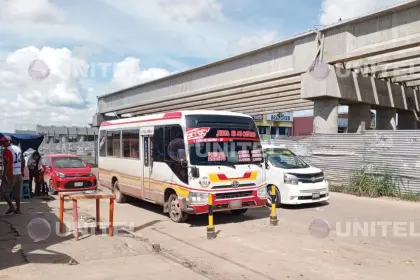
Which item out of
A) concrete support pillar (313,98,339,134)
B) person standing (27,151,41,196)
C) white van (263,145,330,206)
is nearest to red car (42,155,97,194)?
person standing (27,151,41,196)

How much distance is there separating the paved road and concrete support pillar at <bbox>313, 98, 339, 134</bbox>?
745 centimetres

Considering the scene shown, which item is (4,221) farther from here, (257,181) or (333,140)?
(333,140)

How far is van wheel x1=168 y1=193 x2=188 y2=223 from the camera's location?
9664 mm

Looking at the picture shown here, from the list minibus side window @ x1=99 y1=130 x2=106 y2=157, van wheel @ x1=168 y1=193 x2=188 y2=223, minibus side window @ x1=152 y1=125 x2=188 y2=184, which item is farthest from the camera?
minibus side window @ x1=99 y1=130 x2=106 y2=157

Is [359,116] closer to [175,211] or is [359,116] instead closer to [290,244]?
[175,211]

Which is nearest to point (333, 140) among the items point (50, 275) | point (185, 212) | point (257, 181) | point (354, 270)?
point (257, 181)

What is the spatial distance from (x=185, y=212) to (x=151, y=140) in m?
2.36

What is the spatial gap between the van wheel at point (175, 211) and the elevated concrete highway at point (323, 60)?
9330 mm

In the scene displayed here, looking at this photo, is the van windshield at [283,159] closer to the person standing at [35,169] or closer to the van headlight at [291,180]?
the van headlight at [291,180]

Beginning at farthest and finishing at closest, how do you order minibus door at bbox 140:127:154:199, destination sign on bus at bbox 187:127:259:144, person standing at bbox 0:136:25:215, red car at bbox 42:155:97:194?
red car at bbox 42:155:97:194
minibus door at bbox 140:127:154:199
person standing at bbox 0:136:25:215
destination sign on bus at bbox 187:127:259:144

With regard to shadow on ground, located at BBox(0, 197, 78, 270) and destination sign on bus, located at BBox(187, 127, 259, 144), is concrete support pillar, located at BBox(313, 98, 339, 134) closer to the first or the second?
destination sign on bus, located at BBox(187, 127, 259, 144)

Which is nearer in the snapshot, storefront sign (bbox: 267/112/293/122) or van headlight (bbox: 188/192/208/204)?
van headlight (bbox: 188/192/208/204)

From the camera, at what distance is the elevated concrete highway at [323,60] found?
14.7 m

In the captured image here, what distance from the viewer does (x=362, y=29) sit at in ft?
51.4
